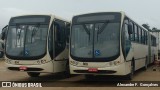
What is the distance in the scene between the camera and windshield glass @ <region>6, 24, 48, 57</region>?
16.9 m

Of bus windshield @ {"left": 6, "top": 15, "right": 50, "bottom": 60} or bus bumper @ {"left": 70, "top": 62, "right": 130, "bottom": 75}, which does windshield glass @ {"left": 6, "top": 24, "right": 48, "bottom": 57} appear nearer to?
bus windshield @ {"left": 6, "top": 15, "right": 50, "bottom": 60}

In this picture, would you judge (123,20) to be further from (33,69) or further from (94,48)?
(33,69)

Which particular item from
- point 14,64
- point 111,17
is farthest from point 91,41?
point 14,64

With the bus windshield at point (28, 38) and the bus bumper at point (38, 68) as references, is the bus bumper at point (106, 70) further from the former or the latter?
the bus windshield at point (28, 38)

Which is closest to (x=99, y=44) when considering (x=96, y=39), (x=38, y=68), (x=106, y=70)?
(x=96, y=39)

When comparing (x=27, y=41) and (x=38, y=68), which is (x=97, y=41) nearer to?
(x=38, y=68)

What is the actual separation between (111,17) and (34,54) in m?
3.71

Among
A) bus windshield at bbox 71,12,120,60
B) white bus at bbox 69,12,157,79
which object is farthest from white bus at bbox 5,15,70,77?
bus windshield at bbox 71,12,120,60

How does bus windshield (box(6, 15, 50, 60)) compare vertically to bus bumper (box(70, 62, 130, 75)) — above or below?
above

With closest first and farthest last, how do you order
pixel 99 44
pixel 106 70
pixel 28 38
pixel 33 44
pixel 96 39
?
pixel 106 70 → pixel 99 44 → pixel 96 39 → pixel 33 44 → pixel 28 38

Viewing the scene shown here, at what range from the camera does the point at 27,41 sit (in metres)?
17.1

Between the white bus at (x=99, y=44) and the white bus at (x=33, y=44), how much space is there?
116cm

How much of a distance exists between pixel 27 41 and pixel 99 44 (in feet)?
10.9

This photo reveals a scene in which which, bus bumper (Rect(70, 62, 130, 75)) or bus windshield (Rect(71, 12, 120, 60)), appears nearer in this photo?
bus bumper (Rect(70, 62, 130, 75))
